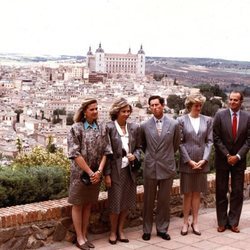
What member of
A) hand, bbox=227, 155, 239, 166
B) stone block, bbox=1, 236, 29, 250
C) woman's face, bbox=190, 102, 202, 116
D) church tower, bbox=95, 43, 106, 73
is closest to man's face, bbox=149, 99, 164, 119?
woman's face, bbox=190, 102, 202, 116

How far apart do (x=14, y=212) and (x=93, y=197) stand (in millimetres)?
535

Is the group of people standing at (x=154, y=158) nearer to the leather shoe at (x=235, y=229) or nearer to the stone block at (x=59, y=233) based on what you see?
the leather shoe at (x=235, y=229)

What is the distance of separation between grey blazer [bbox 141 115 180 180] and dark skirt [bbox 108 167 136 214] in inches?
7.0

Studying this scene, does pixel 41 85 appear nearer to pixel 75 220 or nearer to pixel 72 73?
pixel 72 73

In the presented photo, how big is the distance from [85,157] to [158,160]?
61 centimetres

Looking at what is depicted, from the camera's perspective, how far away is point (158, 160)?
436 cm

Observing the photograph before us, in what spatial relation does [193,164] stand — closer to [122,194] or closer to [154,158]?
[154,158]

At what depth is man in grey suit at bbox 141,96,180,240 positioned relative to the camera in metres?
4.37

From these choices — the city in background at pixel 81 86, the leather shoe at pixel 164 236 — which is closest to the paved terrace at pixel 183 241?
the leather shoe at pixel 164 236

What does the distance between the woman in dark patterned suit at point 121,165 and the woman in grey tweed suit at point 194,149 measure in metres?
0.41

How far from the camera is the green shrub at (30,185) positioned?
442 cm

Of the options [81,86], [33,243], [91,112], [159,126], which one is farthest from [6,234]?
[81,86]

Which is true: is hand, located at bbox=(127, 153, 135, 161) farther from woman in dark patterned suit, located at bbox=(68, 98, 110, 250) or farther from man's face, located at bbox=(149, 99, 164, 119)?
man's face, located at bbox=(149, 99, 164, 119)

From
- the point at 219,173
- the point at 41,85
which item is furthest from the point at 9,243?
the point at 41,85
